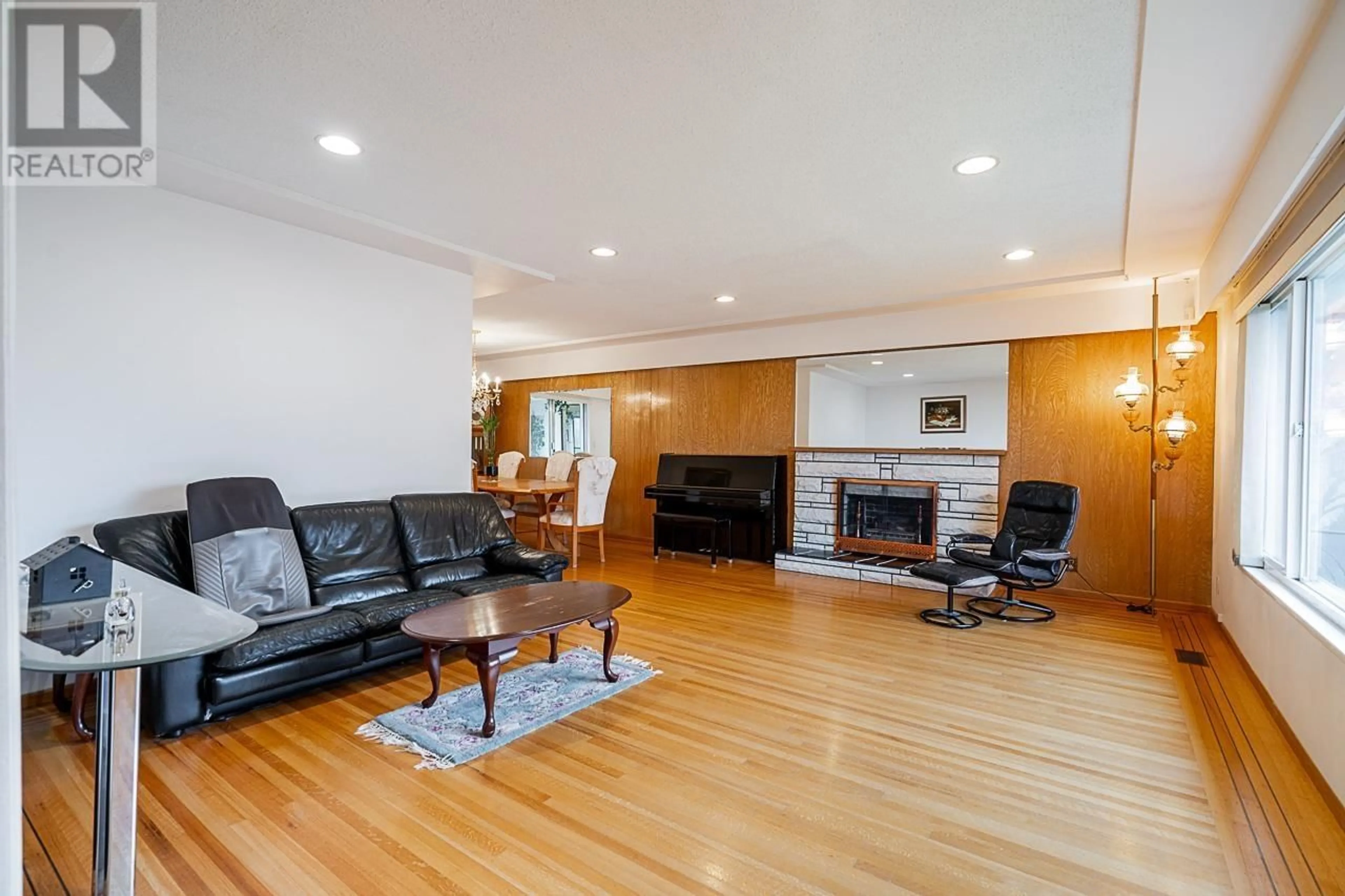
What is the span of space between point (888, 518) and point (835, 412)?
5.61 ft

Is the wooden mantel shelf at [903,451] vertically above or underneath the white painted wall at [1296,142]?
underneath

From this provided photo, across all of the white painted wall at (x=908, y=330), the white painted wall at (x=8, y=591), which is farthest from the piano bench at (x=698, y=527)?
the white painted wall at (x=8, y=591)

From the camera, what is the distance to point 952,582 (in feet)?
14.5

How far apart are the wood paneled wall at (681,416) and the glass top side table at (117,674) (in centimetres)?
586

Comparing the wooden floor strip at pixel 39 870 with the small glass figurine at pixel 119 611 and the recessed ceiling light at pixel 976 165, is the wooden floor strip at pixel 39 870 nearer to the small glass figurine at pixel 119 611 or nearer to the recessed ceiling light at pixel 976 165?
the small glass figurine at pixel 119 611

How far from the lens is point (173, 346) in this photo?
3410 mm

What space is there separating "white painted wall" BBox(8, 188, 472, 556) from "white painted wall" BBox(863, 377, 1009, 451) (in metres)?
4.97

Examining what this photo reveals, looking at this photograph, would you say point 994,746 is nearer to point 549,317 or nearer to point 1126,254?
point 1126,254

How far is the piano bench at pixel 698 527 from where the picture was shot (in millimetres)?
6797

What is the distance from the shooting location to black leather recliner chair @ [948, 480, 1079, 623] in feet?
14.9

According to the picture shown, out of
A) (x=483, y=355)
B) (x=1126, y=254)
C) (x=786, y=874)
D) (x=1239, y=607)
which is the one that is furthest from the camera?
(x=483, y=355)

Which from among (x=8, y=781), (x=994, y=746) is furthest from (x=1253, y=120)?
(x=8, y=781)

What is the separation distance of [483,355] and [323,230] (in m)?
5.65

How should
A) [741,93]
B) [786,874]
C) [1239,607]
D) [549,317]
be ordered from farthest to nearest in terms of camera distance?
[549,317] < [1239,607] < [741,93] < [786,874]
